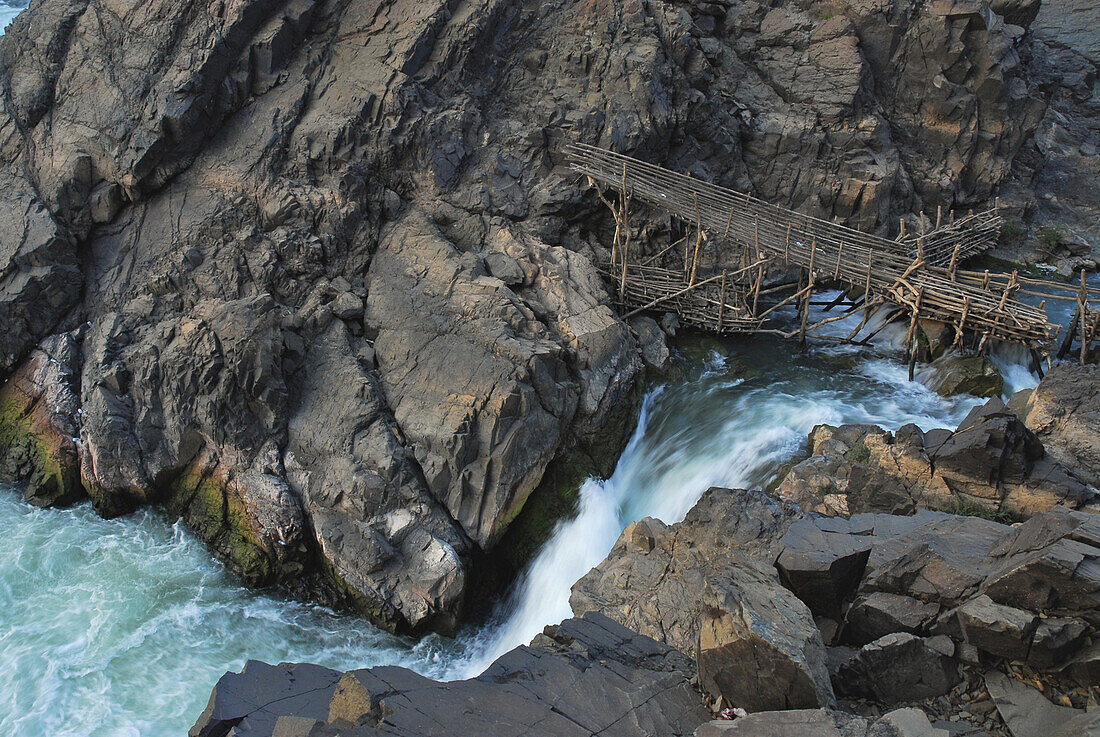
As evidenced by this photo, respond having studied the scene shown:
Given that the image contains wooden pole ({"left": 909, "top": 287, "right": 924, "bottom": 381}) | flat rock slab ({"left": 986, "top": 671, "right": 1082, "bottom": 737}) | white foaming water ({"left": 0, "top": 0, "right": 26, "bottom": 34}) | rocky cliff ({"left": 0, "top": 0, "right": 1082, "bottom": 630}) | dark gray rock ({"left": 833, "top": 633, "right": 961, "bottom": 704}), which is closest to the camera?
flat rock slab ({"left": 986, "top": 671, "right": 1082, "bottom": 737})

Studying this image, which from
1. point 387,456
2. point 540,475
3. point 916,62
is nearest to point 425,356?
point 387,456

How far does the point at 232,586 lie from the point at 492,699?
26.9ft

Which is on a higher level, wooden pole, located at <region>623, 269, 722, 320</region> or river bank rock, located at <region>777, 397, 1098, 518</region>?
wooden pole, located at <region>623, 269, 722, 320</region>

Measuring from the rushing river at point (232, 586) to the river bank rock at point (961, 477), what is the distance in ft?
8.27

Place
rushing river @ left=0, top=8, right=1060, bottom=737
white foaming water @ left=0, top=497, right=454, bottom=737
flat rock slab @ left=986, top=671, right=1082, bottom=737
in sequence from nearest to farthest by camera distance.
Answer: flat rock slab @ left=986, top=671, right=1082, bottom=737 < white foaming water @ left=0, top=497, right=454, bottom=737 < rushing river @ left=0, top=8, right=1060, bottom=737

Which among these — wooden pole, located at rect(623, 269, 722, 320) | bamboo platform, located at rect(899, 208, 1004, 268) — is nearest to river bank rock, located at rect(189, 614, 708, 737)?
wooden pole, located at rect(623, 269, 722, 320)

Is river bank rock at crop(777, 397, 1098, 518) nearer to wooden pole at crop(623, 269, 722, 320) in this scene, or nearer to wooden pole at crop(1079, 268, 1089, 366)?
wooden pole at crop(1079, 268, 1089, 366)

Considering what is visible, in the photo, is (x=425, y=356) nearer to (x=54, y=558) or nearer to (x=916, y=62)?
(x=54, y=558)

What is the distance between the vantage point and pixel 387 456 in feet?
43.9

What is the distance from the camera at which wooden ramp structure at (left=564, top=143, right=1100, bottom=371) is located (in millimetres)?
16344

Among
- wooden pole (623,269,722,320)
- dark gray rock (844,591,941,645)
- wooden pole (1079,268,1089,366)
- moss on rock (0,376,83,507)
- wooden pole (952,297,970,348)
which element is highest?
moss on rock (0,376,83,507)

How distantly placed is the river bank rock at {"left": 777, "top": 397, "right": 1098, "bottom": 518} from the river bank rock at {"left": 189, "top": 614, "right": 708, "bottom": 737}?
4648 millimetres

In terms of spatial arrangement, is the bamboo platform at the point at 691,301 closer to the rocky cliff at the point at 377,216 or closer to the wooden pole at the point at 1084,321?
the rocky cliff at the point at 377,216

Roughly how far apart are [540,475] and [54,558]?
29.5ft
